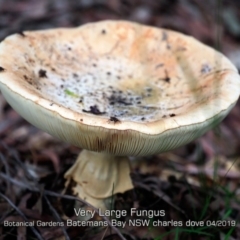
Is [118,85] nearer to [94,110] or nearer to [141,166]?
[94,110]

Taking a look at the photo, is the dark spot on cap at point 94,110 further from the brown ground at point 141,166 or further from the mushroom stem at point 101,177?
the brown ground at point 141,166

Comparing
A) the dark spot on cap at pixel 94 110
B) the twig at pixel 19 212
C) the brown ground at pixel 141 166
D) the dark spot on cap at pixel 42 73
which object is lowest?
the brown ground at pixel 141 166

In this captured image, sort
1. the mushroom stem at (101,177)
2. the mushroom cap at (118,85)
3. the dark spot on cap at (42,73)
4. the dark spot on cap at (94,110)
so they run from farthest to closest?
the mushroom stem at (101,177), the dark spot on cap at (42,73), the dark spot on cap at (94,110), the mushroom cap at (118,85)

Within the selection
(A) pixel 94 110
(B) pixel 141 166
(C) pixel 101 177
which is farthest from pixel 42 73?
(B) pixel 141 166

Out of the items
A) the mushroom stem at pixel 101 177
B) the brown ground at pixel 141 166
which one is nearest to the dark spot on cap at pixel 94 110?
the mushroom stem at pixel 101 177

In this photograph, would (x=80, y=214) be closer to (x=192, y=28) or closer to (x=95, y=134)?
(x=95, y=134)

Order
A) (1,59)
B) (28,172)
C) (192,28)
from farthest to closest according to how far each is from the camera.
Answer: (192,28) → (28,172) → (1,59)

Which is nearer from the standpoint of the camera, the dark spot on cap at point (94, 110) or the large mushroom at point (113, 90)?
the large mushroom at point (113, 90)

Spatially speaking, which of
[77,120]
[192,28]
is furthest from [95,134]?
[192,28]
